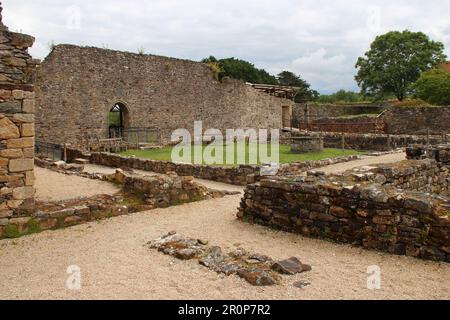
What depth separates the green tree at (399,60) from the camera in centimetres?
4706

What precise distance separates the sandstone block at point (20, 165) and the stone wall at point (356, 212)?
3.87 meters

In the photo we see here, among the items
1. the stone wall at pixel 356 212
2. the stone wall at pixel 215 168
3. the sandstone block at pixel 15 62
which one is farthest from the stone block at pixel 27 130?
the stone wall at pixel 215 168

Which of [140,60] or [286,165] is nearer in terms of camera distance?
[286,165]

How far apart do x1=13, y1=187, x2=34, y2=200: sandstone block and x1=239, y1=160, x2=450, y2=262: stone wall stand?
378 cm

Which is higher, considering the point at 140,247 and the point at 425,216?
the point at 425,216

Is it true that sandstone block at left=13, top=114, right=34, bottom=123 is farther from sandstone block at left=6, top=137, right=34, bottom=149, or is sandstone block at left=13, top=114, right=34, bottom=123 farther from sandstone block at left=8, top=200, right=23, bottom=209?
sandstone block at left=8, top=200, right=23, bottom=209

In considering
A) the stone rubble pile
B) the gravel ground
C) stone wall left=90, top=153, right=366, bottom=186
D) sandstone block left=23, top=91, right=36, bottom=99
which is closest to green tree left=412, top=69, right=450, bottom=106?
stone wall left=90, top=153, right=366, bottom=186

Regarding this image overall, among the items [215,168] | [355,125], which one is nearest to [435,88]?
[355,125]

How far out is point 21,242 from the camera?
23.1 ft

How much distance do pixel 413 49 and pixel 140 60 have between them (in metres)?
33.9

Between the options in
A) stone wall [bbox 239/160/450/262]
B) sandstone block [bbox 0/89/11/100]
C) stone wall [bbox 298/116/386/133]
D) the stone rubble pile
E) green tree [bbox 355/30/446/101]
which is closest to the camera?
the stone rubble pile

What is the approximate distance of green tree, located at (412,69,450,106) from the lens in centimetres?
3453

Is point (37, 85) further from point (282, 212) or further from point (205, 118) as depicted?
point (282, 212)

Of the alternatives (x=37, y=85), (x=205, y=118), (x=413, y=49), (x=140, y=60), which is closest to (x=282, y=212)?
(x=37, y=85)
